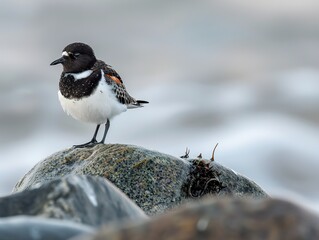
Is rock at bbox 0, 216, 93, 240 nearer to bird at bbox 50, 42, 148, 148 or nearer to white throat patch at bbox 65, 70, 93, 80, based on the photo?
bird at bbox 50, 42, 148, 148

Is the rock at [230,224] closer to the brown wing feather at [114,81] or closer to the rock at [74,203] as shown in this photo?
the rock at [74,203]

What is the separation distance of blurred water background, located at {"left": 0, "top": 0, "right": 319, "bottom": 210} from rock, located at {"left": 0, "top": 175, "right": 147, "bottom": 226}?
35.3ft

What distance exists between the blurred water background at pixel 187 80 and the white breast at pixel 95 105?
6.64 meters

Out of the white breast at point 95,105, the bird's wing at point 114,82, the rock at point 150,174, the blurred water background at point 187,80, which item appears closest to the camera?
the rock at point 150,174

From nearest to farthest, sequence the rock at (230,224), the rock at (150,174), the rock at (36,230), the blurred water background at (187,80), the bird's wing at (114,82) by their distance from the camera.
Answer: the rock at (230,224) < the rock at (36,230) < the rock at (150,174) < the bird's wing at (114,82) < the blurred water background at (187,80)

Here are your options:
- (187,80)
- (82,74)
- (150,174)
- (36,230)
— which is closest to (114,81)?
(82,74)

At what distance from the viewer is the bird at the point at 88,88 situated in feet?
28.9

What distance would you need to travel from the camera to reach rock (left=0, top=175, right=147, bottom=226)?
4301mm

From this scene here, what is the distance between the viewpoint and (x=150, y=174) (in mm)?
7109

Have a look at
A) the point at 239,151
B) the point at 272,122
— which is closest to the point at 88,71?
the point at 239,151

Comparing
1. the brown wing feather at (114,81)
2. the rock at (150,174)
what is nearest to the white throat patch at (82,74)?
the brown wing feather at (114,81)

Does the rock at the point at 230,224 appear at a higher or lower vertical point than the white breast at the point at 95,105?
higher

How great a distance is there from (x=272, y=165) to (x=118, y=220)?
43.2 ft

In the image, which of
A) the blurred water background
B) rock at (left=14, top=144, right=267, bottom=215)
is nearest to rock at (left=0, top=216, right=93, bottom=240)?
rock at (left=14, top=144, right=267, bottom=215)
